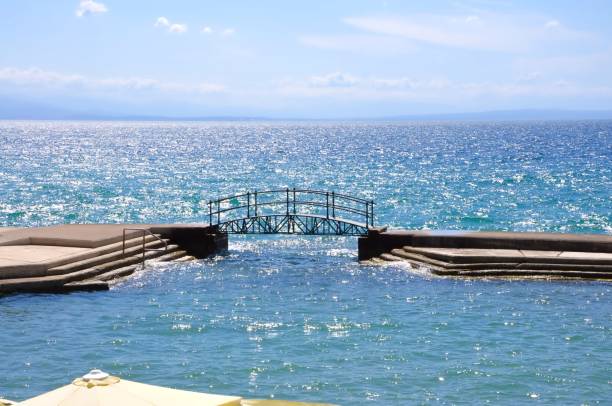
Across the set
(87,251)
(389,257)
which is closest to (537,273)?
(389,257)

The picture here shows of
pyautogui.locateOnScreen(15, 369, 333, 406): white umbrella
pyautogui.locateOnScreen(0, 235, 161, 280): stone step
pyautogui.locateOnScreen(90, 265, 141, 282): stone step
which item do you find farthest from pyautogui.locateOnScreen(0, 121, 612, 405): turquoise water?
pyautogui.locateOnScreen(15, 369, 333, 406): white umbrella

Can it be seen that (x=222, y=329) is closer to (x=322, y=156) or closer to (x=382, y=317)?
(x=382, y=317)

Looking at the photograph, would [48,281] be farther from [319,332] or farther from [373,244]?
[373,244]

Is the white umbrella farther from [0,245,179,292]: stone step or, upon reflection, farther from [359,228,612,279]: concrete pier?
[359,228,612,279]: concrete pier

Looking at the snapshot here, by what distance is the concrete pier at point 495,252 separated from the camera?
2644cm

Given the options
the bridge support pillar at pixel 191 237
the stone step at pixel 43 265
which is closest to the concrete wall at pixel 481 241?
the bridge support pillar at pixel 191 237

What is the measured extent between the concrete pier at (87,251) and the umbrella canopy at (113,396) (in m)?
13.9

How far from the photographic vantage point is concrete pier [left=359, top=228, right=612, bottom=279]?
2644 cm

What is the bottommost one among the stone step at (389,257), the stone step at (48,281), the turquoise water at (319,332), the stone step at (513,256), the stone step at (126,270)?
the turquoise water at (319,332)

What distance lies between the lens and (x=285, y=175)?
271ft

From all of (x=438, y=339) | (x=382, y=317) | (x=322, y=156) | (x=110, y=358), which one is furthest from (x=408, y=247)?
(x=322, y=156)

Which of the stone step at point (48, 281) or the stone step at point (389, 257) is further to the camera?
the stone step at point (389, 257)

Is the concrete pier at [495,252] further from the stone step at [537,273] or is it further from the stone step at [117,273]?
the stone step at [117,273]

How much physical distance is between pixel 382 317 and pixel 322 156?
9325 cm
